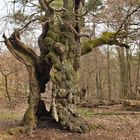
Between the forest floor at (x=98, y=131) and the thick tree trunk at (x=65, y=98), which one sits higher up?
the thick tree trunk at (x=65, y=98)

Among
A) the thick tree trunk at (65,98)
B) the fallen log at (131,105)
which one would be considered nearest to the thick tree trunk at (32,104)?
the thick tree trunk at (65,98)

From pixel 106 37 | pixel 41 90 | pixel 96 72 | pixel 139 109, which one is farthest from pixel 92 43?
pixel 96 72

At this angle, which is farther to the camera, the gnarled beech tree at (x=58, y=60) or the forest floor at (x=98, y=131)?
the gnarled beech tree at (x=58, y=60)

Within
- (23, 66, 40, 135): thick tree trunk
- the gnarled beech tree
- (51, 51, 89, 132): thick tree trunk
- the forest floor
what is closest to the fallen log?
the forest floor

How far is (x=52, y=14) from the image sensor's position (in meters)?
12.5

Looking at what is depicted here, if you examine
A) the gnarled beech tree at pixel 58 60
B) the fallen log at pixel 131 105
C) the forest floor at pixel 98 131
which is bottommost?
the forest floor at pixel 98 131

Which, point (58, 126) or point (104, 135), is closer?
point (104, 135)

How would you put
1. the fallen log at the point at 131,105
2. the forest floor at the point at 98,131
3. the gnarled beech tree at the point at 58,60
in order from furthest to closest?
the fallen log at the point at 131,105
the gnarled beech tree at the point at 58,60
the forest floor at the point at 98,131

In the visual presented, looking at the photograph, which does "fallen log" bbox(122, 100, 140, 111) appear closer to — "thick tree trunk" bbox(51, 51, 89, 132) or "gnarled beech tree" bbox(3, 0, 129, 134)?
"gnarled beech tree" bbox(3, 0, 129, 134)

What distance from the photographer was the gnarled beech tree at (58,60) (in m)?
12.4

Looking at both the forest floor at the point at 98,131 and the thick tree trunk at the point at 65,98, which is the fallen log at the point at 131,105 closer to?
the forest floor at the point at 98,131

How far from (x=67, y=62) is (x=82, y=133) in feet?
8.56

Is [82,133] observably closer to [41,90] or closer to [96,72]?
[41,90]

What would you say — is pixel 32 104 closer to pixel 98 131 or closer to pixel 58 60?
pixel 58 60
